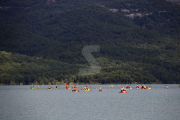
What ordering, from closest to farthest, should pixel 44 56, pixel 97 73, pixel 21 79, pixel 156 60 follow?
pixel 21 79, pixel 97 73, pixel 156 60, pixel 44 56

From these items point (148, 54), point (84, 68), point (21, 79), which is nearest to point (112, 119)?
point (21, 79)

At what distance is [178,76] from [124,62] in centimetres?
3428

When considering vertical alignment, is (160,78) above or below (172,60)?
below

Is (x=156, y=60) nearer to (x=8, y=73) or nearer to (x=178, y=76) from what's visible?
(x=178, y=76)

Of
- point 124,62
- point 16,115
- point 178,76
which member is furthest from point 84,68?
point 16,115

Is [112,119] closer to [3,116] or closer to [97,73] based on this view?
[3,116]

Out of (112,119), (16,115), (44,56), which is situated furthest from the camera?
(44,56)

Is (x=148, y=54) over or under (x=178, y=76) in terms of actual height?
over

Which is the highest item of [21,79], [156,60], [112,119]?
[156,60]

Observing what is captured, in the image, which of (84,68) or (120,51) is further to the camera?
(120,51)

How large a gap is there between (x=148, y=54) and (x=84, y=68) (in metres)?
48.9

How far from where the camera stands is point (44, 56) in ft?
644

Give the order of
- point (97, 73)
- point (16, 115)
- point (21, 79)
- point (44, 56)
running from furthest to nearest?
point (44, 56), point (97, 73), point (21, 79), point (16, 115)

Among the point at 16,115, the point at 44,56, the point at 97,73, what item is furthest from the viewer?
the point at 44,56
